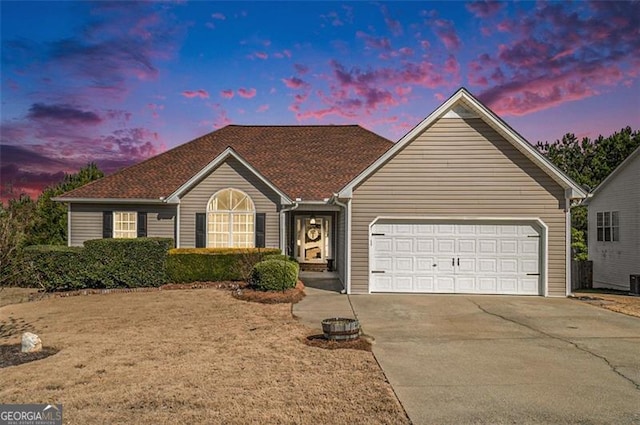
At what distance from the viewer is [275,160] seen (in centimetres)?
2200

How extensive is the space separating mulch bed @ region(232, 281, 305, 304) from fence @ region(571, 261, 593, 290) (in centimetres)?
1220

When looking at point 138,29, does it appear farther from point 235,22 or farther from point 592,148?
point 592,148

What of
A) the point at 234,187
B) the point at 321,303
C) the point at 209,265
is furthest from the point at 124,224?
the point at 321,303

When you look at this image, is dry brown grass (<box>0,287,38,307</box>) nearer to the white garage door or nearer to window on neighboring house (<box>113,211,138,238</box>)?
window on neighboring house (<box>113,211,138,238</box>)

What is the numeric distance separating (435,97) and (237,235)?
988 cm

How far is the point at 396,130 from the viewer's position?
87.2 ft

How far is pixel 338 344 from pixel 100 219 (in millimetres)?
→ 14167

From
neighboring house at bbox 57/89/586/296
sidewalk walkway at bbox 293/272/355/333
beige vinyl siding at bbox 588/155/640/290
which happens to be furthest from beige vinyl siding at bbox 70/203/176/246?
beige vinyl siding at bbox 588/155/640/290

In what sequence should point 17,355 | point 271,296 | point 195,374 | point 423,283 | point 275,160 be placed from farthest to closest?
point 275,160 → point 423,283 → point 271,296 → point 17,355 → point 195,374

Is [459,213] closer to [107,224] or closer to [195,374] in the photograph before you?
[195,374]

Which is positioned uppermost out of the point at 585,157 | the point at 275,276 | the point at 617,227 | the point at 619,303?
the point at 585,157

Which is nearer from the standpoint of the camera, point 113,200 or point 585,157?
point 113,200

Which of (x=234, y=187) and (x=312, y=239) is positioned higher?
(x=234, y=187)

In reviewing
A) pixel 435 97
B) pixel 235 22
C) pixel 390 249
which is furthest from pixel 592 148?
pixel 235 22
